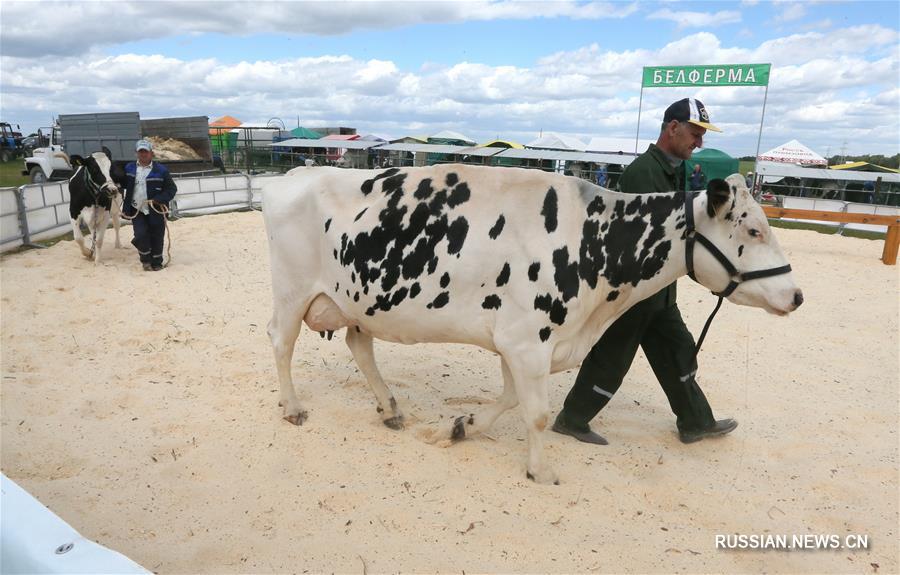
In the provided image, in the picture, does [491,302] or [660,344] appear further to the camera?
[660,344]

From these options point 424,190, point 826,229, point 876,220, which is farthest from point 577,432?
point 826,229

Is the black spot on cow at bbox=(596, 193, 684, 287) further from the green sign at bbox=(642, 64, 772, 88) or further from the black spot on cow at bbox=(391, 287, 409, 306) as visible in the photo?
the green sign at bbox=(642, 64, 772, 88)

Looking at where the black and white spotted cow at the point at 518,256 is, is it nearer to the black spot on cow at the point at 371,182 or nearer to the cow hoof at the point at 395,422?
the black spot on cow at the point at 371,182

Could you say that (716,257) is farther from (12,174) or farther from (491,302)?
(12,174)

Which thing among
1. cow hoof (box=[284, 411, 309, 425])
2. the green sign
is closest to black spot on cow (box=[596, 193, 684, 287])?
cow hoof (box=[284, 411, 309, 425])

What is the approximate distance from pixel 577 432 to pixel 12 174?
93.1 feet

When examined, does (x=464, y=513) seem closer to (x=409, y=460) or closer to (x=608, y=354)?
(x=409, y=460)

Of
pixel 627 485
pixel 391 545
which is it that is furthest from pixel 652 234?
pixel 391 545

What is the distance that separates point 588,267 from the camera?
341 cm

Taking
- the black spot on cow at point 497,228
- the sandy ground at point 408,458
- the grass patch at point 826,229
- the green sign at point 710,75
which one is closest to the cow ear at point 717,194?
the black spot on cow at point 497,228

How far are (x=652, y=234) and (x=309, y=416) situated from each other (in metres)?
2.72

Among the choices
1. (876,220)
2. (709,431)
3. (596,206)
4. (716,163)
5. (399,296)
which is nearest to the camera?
(596,206)

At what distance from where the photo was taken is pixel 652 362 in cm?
414

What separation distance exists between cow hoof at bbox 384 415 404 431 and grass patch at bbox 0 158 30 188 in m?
17.4
